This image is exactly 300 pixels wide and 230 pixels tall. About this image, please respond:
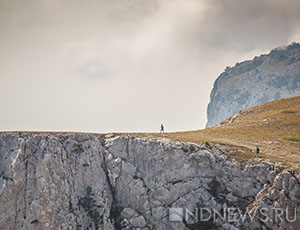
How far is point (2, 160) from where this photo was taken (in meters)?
43.7

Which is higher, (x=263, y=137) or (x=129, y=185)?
(x=263, y=137)

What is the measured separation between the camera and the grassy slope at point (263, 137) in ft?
139

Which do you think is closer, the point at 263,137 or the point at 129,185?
the point at 129,185

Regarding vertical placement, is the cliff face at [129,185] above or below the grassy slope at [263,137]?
below

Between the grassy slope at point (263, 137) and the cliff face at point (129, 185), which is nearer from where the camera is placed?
the cliff face at point (129, 185)

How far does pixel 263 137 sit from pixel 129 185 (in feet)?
98.1

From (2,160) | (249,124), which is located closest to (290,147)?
(249,124)

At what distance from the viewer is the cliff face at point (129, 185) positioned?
122ft

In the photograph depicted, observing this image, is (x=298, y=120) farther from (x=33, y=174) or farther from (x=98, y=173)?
(x=33, y=174)

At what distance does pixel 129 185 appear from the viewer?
145 feet

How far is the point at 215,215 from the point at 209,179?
6056 millimetres

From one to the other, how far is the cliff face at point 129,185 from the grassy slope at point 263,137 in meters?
2.76

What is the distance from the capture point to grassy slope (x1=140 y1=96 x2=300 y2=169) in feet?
139

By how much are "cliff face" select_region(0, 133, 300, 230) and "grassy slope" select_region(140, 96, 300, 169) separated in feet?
9.04
